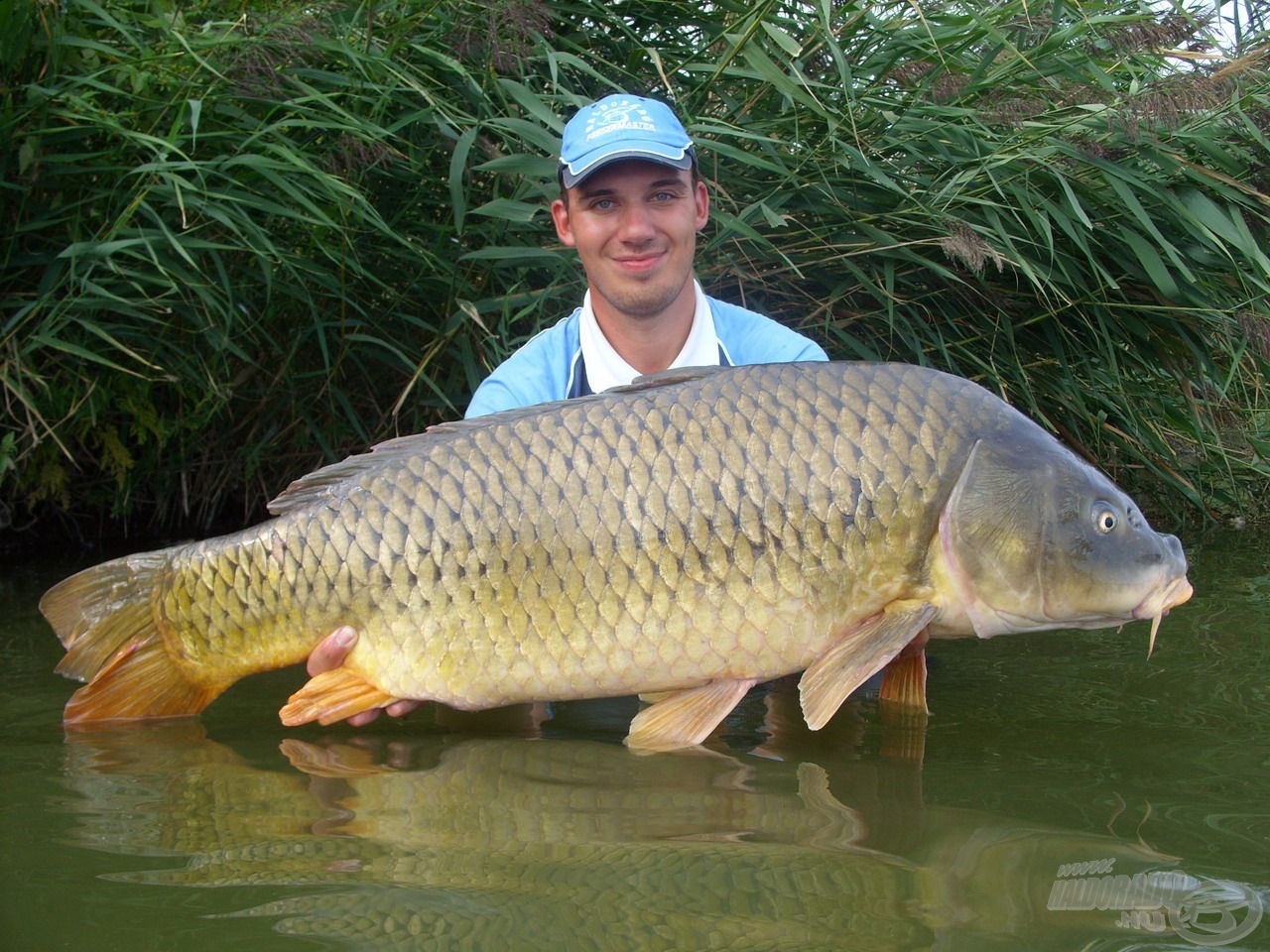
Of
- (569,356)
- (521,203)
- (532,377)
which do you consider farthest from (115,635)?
(521,203)

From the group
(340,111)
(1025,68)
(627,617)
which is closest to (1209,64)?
(1025,68)

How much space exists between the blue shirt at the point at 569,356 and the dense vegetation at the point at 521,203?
293mm

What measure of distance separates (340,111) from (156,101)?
16.5 inches

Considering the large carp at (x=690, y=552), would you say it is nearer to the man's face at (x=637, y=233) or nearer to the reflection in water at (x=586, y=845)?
the reflection in water at (x=586, y=845)

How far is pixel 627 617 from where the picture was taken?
1972 mm

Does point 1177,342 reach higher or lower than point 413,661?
higher

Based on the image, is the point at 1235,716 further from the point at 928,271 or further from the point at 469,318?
the point at 469,318

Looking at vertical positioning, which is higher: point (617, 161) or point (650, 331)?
point (617, 161)

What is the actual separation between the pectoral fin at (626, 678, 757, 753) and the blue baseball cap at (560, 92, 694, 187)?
1.13 m

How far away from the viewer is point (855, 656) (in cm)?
193

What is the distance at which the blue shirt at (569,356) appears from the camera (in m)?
2.59

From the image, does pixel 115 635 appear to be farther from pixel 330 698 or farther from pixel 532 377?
pixel 532 377

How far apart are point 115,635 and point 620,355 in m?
1.14

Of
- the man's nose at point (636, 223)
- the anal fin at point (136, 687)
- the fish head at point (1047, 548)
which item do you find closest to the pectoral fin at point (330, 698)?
the anal fin at point (136, 687)
